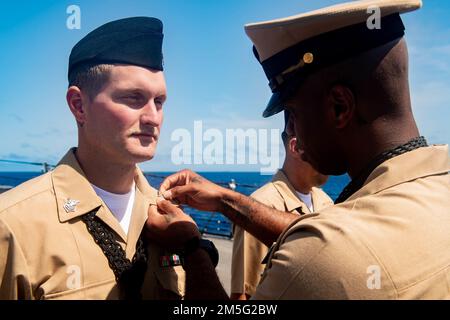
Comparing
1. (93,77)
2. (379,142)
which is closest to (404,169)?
(379,142)

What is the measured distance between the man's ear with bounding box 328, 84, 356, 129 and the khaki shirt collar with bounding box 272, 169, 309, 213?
1.95 meters

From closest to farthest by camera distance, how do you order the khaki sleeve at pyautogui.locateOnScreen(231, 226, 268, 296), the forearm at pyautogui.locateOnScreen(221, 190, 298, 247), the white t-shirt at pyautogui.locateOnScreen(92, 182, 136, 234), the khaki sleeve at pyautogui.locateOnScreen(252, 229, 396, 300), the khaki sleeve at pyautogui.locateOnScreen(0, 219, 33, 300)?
1. the khaki sleeve at pyautogui.locateOnScreen(252, 229, 396, 300)
2. the khaki sleeve at pyautogui.locateOnScreen(0, 219, 33, 300)
3. the white t-shirt at pyautogui.locateOnScreen(92, 182, 136, 234)
4. the forearm at pyautogui.locateOnScreen(221, 190, 298, 247)
5. the khaki sleeve at pyautogui.locateOnScreen(231, 226, 268, 296)

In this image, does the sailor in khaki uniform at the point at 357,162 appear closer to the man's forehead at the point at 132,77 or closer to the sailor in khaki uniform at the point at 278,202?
the man's forehead at the point at 132,77

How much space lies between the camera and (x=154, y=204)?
251cm

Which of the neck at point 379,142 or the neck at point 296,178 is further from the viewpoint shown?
the neck at point 296,178

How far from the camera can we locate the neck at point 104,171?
2270 millimetres

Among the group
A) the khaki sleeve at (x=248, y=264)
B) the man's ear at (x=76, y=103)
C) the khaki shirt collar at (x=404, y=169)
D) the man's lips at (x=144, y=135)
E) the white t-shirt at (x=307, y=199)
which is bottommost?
the khaki sleeve at (x=248, y=264)

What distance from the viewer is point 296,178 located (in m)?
3.87

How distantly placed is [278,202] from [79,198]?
2010 mm

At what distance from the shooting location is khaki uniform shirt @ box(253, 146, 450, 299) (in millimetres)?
1400

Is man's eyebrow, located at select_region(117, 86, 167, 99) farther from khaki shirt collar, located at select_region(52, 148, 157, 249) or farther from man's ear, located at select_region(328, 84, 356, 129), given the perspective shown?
man's ear, located at select_region(328, 84, 356, 129)

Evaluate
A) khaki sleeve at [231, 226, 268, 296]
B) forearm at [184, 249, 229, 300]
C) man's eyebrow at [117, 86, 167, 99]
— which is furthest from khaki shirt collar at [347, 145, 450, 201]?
khaki sleeve at [231, 226, 268, 296]

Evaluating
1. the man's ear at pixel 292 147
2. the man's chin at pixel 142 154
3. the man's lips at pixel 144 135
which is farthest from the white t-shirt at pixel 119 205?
the man's ear at pixel 292 147
